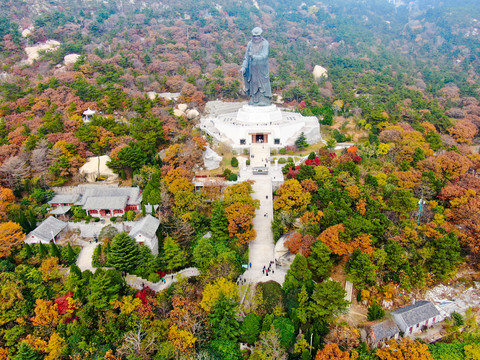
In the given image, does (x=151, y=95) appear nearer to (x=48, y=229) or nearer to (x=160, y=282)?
(x=48, y=229)

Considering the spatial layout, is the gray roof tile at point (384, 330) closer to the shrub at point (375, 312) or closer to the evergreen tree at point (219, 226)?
the shrub at point (375, 312)

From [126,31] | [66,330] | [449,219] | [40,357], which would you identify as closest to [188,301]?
[66,330]

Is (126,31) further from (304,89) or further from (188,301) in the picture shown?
(188,301)

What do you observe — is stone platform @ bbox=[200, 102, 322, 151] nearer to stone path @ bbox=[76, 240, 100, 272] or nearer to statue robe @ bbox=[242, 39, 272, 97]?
statue robe @ bbox=[242, 39, 272, 97]

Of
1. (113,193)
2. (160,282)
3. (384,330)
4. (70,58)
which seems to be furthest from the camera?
(70,58)

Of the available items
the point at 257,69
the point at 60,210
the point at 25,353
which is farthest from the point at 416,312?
the point at 257,69

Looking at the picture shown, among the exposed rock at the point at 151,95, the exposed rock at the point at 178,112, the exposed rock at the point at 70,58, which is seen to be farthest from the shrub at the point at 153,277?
the exposed rock at the point at 70,58
